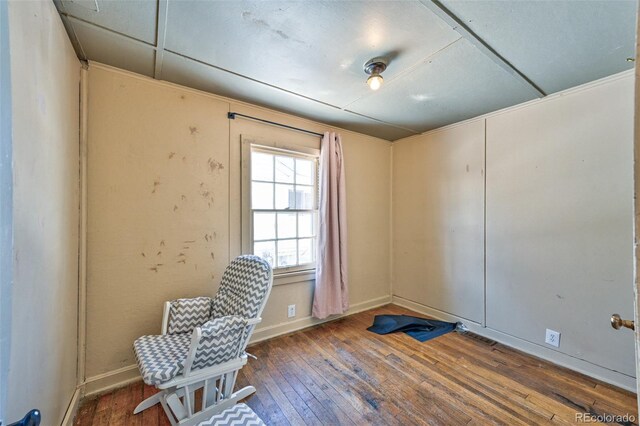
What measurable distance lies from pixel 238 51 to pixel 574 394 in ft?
10.6

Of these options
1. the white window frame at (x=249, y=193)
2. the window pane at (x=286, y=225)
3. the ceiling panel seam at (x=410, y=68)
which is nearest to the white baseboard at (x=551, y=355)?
the white window frame at (x=249, y=193)

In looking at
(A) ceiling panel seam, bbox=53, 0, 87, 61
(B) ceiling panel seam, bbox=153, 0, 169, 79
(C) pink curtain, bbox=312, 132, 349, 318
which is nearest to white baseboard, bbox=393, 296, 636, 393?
(C) pink curtain, bbox=312, 132, 349, 318

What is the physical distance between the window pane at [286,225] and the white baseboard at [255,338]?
92 cm

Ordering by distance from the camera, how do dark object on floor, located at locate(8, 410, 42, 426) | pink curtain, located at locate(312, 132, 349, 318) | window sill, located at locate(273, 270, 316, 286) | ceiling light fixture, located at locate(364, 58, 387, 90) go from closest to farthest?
dark object on floor, located at locate(8, 410, 42, 426) < ceiling light fixture, located at locate(364, 58, 387, 90) < window sill, located at locate(273, 270, 316, 286) < pink curtain, located at locate(312, 132, 349, 318)

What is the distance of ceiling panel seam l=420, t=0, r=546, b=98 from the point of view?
→ 1291 mm

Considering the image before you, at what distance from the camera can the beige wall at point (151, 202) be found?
182 centimetres

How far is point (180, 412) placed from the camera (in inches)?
57.9

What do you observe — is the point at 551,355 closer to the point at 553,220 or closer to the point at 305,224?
the point at 553,220

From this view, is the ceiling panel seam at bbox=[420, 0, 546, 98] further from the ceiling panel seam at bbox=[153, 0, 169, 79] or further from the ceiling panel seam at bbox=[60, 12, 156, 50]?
the ceiling panel seam at bbox=[60, 12, 156, 50]

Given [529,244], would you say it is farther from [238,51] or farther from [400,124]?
[238,51]

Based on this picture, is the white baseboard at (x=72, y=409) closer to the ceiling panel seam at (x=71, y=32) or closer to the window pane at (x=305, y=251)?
the window pane at (x=305, y=251)

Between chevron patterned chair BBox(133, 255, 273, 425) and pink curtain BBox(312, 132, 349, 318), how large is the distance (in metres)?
1.10

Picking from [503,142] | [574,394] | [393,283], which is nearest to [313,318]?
[393,283]

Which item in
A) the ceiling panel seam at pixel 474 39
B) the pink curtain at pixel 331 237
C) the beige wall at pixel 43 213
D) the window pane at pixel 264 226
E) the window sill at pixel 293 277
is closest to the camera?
the beige wall at pixel 43 213
